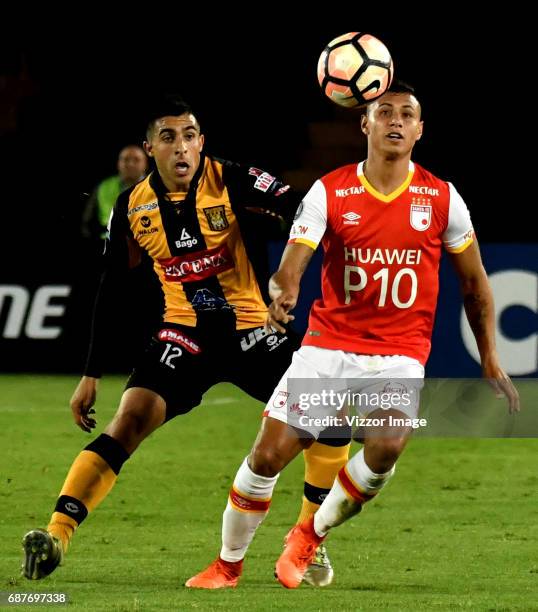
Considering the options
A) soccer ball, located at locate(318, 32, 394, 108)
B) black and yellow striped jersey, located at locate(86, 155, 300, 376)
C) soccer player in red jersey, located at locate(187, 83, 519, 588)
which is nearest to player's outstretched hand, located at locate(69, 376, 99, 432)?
black and yellow striped jersey, located at locate(86, 155, 300, 376)

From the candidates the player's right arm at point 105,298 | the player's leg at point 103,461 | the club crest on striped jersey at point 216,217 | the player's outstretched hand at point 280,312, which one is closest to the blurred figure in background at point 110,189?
the player's right arm at point 105,298

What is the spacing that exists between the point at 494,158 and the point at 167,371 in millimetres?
10393

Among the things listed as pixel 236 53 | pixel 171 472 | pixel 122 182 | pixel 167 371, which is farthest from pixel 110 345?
pixel 167 371

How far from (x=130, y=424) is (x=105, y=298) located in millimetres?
673

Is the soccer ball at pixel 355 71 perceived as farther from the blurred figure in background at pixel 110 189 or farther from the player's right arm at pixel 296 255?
the blurred figure in background at pixel 110 189

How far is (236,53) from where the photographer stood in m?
17.4

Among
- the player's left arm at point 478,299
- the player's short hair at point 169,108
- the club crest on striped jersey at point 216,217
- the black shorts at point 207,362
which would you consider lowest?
the black shorts at point 207,362

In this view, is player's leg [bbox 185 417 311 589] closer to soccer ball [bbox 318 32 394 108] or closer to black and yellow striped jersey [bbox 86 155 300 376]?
black and yellow striped jersey [bbox 86 155 300 376]

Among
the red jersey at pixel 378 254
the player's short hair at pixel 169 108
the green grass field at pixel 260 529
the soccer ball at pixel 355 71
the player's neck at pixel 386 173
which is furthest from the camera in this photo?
the soccer ball at pixel 355 71

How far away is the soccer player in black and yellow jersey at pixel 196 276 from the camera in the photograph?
19.8ft

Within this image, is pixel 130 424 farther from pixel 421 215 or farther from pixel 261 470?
pixel 421 215

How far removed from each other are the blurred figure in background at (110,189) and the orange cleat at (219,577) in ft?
17.8

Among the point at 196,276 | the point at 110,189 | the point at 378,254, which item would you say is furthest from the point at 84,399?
the point at 110,189

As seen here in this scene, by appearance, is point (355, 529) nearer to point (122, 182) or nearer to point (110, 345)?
point (122, 182)
